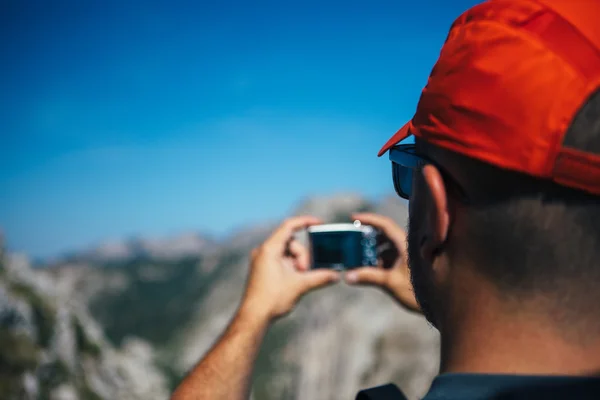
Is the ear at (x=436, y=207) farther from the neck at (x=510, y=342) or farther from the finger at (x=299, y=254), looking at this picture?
the finger at (x=299, y=254)

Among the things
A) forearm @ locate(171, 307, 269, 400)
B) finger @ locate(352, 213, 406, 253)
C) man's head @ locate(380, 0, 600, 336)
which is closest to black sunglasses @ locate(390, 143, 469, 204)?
man's head @ locate(380, 0, 600, 336)

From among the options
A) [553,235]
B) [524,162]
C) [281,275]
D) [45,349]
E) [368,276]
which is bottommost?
[45,349]

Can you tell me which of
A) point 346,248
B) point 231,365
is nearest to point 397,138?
point 231,365

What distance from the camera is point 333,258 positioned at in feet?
12.6

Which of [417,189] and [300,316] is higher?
[417,189]

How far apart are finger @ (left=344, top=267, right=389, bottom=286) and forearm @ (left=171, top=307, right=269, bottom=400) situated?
0.79m

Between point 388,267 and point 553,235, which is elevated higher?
point 553,235

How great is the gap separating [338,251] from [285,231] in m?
0.63

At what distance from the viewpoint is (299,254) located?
353cm

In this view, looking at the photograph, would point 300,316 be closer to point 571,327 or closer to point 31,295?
point 31,295

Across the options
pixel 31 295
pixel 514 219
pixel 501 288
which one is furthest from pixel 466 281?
pixel 31 295

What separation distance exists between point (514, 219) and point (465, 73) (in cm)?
38

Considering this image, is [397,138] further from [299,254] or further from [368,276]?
[368,276]

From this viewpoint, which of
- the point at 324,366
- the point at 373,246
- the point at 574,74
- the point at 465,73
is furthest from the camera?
the point at 324,366
